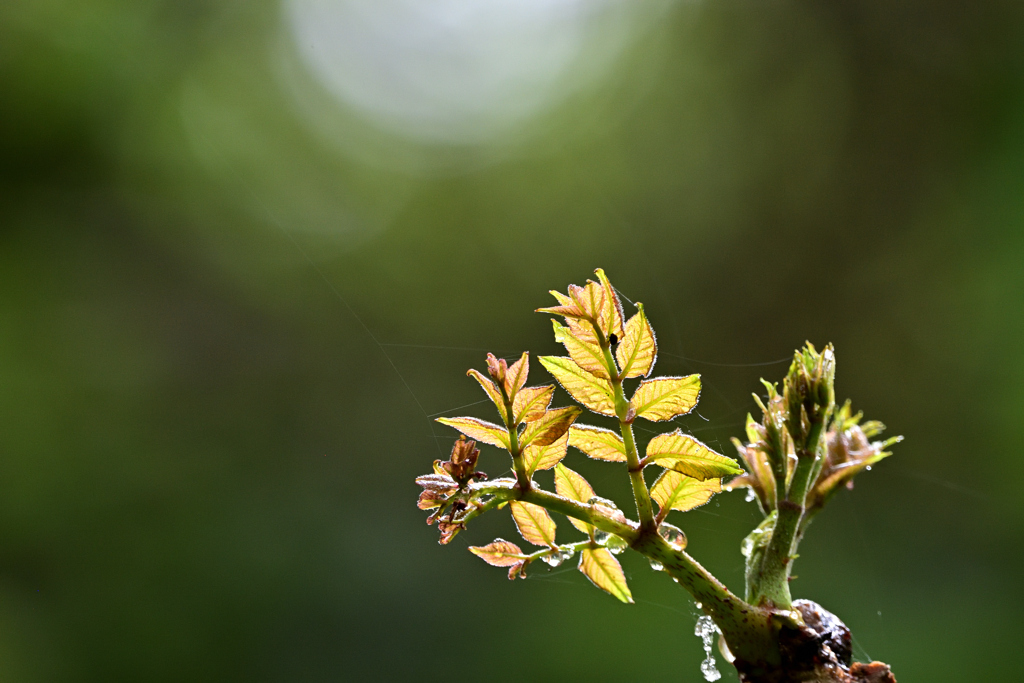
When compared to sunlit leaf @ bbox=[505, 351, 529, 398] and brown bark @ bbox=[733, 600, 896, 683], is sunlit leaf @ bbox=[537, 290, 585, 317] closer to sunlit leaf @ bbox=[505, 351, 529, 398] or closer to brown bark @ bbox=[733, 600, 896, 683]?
sunlit leaf @ bbox=[505, 351, 529, 398]

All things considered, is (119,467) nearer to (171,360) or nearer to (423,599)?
(171,360)

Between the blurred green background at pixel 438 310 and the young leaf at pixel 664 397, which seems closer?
the young leaf at pixel 664 397

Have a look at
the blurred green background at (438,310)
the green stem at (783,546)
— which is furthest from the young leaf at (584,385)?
the blurred green background at (438,310)

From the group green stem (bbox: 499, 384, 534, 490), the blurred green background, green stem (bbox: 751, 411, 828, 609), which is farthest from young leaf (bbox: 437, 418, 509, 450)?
the blurred green background

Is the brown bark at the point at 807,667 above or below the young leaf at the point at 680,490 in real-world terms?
below

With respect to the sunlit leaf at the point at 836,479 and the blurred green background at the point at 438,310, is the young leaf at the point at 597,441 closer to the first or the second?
the sunlit leaf at the point at 836,479

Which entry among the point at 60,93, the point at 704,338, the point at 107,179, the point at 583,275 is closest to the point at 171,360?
the point at 107,179

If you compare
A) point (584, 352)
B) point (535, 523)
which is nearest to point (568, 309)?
point (584, 352)
